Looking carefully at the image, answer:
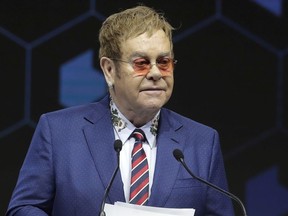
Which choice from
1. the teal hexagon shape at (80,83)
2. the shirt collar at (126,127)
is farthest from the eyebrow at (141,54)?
the teal hexagon shape at (80,83)

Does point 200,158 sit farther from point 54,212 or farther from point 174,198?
point 54,212

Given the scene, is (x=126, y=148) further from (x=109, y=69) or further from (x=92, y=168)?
(x=109, y=69)

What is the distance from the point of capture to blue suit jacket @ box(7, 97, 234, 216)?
7.19ft

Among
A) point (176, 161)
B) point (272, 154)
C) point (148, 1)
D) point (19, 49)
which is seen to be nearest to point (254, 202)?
point (272, 154)

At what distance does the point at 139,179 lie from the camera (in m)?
2.22

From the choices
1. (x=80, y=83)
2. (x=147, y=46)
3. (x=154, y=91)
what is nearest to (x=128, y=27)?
(x=147, y=46)

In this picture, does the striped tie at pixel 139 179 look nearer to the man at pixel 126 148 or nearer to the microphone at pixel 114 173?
the man at pixel 126 148

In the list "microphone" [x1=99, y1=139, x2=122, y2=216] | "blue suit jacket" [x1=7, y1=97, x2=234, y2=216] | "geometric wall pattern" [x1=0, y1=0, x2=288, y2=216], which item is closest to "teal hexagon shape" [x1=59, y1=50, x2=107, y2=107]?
"geometric wall pattern" [x1=0, y1=0, x2=288, y2=216]

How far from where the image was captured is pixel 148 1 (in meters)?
3.60

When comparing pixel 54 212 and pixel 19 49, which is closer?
pixel 54 212

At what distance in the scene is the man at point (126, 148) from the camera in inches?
86.6

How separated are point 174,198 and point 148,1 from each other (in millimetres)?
1555

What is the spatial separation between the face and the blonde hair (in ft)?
0.05

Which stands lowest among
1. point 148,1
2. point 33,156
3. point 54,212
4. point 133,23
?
point 54,212
